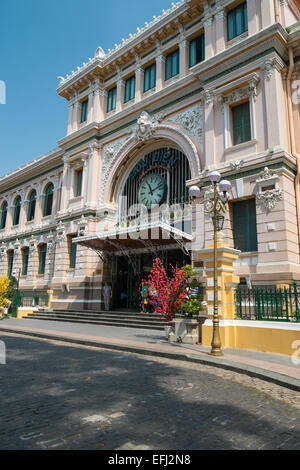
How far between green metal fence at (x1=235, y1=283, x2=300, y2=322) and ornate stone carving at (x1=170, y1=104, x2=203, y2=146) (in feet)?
33.9

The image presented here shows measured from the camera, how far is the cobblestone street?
3.55 metres

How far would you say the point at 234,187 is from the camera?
15.6 meters

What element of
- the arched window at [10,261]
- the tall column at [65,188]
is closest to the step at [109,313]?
the tall column at [65,188]

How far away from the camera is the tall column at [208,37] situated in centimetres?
1811

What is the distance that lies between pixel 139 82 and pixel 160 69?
6.02ft

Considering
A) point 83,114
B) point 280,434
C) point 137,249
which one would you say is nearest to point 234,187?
point 137,249

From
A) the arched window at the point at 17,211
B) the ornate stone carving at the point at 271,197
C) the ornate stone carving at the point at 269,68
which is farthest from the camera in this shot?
the arched window at the point at 17,211

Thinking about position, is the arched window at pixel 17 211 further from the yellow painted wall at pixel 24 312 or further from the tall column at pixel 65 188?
the yellow painted wall at pixel 24 312

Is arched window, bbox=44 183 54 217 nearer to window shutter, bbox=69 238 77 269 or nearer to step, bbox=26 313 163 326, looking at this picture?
window shutter, bbox=69 238 77 269

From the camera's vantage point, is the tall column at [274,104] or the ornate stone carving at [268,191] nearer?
the ornate stone carving at [268,191]

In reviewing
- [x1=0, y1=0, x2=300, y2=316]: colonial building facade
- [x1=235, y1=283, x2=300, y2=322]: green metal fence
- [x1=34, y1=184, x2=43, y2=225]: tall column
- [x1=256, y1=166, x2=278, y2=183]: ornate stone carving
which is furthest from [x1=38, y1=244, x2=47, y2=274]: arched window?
[x1=235, y1=283, x2=300, y2=322]: green metal fence

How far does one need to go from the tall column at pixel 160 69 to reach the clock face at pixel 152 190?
5.62m

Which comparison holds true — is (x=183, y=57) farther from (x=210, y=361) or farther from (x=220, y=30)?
(x=210, y=361)
